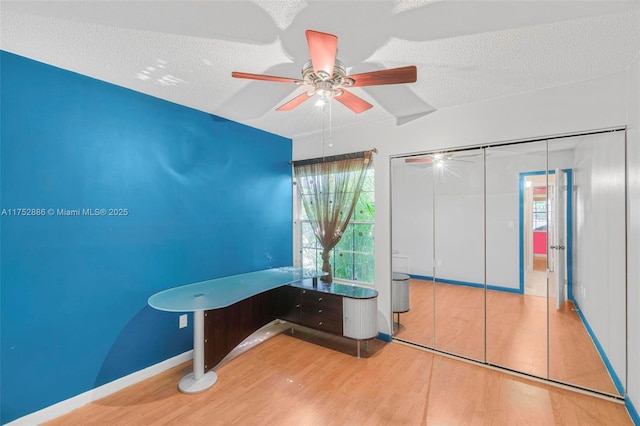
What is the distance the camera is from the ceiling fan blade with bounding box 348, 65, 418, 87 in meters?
1.69

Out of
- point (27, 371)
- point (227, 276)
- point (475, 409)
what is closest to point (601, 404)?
point (475, 409)

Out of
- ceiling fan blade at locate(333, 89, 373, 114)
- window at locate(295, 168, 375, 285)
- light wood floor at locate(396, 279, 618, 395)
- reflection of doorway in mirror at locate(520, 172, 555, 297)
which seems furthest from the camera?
window at locate(295, 168, 375, 285)

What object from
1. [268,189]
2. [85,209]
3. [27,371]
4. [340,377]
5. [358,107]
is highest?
[358,107]

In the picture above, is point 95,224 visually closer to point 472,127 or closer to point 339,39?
point 339,39

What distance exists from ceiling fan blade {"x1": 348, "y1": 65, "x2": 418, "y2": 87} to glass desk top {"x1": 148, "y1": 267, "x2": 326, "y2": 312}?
2017 millimetres

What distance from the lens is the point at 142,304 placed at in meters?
2.74

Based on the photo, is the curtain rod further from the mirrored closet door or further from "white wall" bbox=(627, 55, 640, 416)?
"white wall" bbox=(627, 55, 640, 416)

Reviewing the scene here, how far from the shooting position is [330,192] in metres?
3.96

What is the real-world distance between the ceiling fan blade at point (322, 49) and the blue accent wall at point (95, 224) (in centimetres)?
204

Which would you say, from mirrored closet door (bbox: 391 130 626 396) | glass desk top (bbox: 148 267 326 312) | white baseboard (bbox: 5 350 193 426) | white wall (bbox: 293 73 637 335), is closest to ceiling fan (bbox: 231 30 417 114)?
white wall (bbox: 293 73 637 335)

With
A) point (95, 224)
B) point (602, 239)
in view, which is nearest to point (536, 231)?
point (602, 239)

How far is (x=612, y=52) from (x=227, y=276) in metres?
3.93

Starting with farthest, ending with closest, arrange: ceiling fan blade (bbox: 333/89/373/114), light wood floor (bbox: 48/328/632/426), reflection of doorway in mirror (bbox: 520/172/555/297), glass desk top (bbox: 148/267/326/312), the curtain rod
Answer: the curtain rod, reflection of doorway in mirror (bbox: 520/172/555/297), glass desk top (bbox: 148/267/326/312), light wood floor (bbox: 48/328/632/426), ceiling fan blade (bbox: 333/89/373/114)

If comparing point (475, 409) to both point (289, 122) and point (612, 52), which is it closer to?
point (612, 52)
